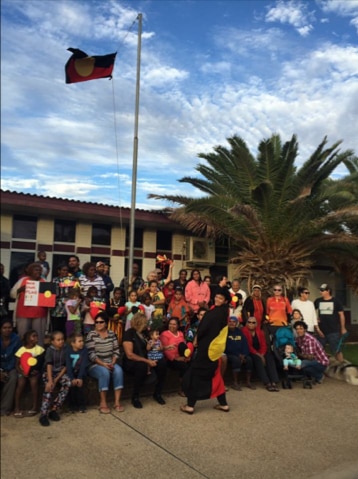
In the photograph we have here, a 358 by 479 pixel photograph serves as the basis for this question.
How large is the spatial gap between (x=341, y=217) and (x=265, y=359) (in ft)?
19.5

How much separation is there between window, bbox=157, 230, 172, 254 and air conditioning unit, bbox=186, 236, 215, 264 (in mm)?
582

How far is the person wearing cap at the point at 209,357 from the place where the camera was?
A: 15.4 feet

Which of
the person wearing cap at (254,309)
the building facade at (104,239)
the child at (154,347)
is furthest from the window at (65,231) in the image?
the child at (154,347)

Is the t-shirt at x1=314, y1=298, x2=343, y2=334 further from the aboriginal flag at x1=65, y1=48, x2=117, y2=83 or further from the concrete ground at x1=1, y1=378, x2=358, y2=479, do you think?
the aboriginal flag at x1=65, y1=48, x2=117, y2=83

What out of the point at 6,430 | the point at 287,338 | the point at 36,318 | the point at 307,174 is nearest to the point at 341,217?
the point at 307,174

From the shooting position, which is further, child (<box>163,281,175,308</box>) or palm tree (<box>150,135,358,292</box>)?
palm tree (<box>150,135,358,292</box>)

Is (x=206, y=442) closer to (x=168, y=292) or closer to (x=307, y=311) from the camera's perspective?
(x=168, y=292)

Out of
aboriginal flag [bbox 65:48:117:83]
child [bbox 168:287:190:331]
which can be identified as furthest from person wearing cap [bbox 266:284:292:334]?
aboriginal flag [bbox 65:48:117:83]

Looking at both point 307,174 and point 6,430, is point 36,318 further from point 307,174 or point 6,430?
point 307,174

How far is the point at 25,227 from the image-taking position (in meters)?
10.8

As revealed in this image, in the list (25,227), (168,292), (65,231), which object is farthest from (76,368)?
(65,231)

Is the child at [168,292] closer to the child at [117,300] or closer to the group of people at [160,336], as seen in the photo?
the group of people at [160,336]

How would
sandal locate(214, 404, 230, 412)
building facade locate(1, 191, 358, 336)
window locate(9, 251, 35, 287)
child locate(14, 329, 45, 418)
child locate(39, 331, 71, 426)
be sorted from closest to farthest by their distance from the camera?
1. child locate(14, 329, 45, 418)
2. child locate(39, 331, 71, 426)
3. sandal locate(214, 404, 230, 412)
4. window locate(9, 251, 35, 287)
5. building facade locate(1, 191, 358, 336)

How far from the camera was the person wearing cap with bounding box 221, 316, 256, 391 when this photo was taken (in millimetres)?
6254
